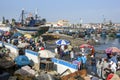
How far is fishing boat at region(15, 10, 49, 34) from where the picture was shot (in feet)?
206

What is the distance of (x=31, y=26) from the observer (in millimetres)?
67750

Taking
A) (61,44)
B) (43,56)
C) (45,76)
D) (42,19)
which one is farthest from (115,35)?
(45,76)

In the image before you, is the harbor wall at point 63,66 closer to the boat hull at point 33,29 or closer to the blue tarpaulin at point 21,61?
the blue tarpaulin at point 21,61

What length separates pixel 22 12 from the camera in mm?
74312

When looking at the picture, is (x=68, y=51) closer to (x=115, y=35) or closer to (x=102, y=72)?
(x=102, y=72)

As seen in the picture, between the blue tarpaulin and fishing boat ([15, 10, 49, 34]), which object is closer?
the blue tarpaulin

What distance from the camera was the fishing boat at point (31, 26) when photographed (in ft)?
206

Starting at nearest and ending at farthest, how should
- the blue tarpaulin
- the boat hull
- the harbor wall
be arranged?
the harbor wall, the blue tarpaulin, the boat hull

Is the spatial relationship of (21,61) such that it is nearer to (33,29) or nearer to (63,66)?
(63,66)

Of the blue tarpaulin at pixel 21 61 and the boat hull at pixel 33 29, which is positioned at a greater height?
the blue tarpaulin at pixel 21 61

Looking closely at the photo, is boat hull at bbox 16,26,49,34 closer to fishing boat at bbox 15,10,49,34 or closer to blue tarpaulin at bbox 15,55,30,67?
fishing boat at bbox 15,10,49,34

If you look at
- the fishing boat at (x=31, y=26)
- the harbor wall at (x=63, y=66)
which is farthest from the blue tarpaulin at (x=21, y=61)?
the fishing boat at (x=31, y=26)

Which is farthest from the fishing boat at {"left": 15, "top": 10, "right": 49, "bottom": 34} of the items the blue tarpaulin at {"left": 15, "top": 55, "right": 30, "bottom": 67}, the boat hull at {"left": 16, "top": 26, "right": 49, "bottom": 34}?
the blue tarpaulin at {"left": 15, "top": 55, "right": 30, "bottom": 67}

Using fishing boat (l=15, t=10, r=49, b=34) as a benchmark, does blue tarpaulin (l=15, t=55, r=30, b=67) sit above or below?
above
